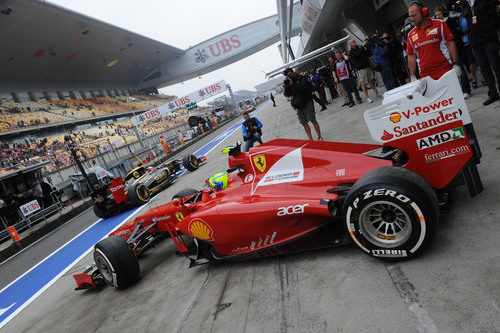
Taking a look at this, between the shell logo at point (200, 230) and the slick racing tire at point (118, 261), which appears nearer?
the shell logo at point (200, 230)

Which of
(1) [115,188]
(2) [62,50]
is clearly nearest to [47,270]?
(1) [115,188]

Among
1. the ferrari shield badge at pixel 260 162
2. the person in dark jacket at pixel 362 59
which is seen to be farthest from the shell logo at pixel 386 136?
the person in dark jacket at pixel 362 59

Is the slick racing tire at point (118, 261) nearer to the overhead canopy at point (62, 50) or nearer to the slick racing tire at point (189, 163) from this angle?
the slick racing tire at point (189, 163)

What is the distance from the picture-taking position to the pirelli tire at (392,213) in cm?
222

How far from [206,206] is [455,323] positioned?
251 cm

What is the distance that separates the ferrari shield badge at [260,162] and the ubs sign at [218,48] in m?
59.0

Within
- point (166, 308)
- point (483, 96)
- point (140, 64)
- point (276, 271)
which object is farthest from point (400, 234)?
point (140, 64)

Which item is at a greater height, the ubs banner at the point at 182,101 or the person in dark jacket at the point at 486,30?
the ubs banner at the point at 182,101

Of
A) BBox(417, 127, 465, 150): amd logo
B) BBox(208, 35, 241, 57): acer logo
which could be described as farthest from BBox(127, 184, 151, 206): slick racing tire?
BBox(208, 35, 241, 57): acer logo

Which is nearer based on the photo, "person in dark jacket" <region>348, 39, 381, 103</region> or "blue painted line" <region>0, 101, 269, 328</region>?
"blue painted line" <region>0, 101, 269, 328</region>

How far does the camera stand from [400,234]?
95.8 inches

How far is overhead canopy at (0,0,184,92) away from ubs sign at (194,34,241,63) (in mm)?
9225

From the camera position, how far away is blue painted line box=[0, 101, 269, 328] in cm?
502

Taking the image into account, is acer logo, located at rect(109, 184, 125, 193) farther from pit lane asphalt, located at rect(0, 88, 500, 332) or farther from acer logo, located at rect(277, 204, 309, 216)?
acer logo, located at rect(277, 204, 309, 216)
